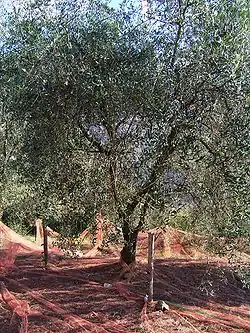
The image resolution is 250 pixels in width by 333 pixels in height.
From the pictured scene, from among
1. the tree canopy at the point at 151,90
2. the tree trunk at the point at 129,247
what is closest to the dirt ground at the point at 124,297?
the tree trunk at the point at 129,247

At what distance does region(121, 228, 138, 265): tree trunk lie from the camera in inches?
296

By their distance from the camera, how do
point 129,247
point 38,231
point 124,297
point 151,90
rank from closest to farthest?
1. point 151,90
2. point 124,297
3. point 129,247
4. point 38,231

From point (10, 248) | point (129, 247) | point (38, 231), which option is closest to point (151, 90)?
point (129, 247)

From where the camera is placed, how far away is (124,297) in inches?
282

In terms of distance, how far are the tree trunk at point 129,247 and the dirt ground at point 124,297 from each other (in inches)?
10.8

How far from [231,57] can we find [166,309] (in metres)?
3.66

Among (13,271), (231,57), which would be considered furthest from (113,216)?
(13,271)

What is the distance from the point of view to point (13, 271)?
9.38m

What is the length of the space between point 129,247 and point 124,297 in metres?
1.09

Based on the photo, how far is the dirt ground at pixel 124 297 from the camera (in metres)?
6.16

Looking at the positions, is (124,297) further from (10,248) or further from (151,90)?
(10,248)

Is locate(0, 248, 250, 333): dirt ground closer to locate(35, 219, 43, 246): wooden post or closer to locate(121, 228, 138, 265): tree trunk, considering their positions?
locate(121, 228, 138, 265): tree trunk

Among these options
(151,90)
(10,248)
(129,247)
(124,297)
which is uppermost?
(151,90)

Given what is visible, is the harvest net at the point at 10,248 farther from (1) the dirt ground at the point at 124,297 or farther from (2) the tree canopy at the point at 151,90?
(2) the tree canopy at the point at 151,90
